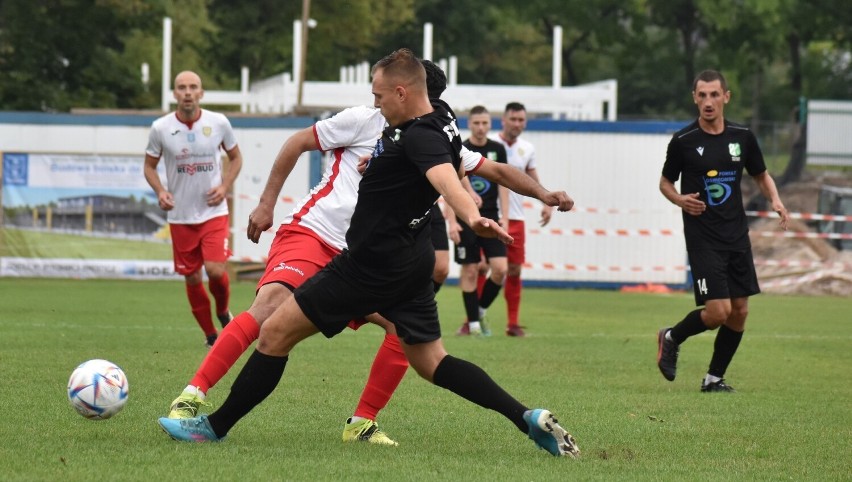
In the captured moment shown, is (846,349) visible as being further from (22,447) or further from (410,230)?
(22,447)

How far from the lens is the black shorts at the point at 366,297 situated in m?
6.59

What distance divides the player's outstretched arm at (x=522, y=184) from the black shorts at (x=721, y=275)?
336 cm

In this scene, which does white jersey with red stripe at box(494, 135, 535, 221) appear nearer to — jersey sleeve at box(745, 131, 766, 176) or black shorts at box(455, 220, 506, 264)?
black shorts at box(455, 220, 506, 264)

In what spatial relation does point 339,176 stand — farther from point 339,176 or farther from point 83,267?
point 83,267

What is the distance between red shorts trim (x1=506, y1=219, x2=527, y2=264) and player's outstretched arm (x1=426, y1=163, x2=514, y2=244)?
8.86 m

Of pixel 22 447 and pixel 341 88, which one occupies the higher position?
pixel 341 88

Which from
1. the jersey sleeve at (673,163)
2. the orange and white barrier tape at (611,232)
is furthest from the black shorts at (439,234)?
the orange and white barrier tape at (611,232)

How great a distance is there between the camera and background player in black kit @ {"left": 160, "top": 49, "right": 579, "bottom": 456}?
637 centimetres

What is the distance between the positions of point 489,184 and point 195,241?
370 cm

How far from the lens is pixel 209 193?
1195 centimetres

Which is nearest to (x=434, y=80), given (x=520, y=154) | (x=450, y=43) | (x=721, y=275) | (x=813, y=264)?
(x=721, y=275)

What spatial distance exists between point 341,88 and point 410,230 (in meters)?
22.7

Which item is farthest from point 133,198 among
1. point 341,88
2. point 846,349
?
point 846,349

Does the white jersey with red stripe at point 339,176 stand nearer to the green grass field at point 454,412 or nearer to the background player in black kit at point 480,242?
the green grass field at point 454,412
